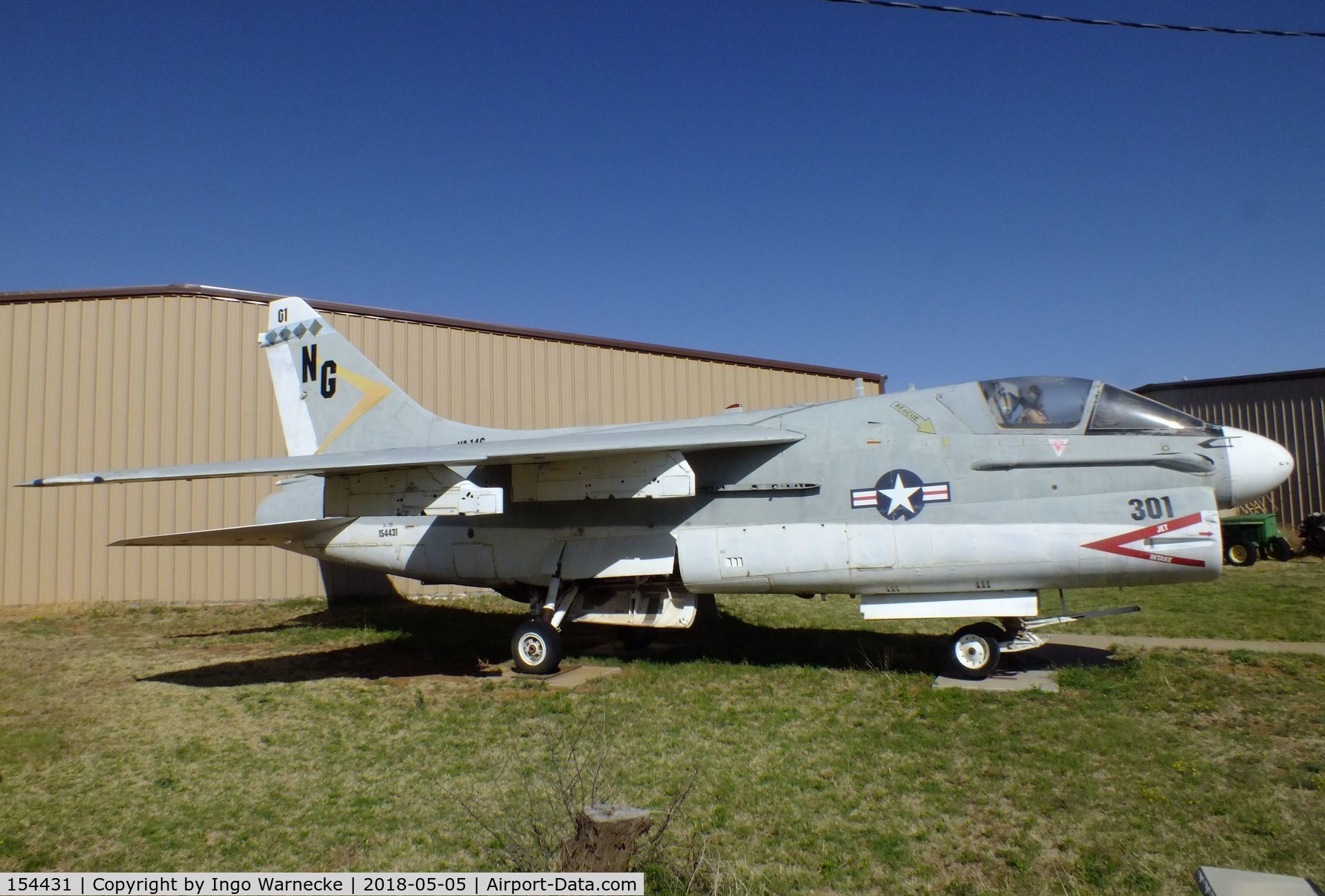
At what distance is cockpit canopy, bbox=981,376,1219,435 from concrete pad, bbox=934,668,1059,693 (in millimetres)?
2548

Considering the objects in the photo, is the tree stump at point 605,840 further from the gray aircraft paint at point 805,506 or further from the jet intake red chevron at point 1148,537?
the jet intake red chevron at point 1148,537

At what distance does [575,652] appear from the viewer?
1100 centimetres

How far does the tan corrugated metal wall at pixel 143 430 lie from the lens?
1438 cm

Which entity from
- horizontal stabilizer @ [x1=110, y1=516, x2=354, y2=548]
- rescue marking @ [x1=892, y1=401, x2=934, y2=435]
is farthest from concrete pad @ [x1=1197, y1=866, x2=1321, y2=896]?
horizontal stabilizer @ [x1=110, y1=516, x2=354, y2=548]

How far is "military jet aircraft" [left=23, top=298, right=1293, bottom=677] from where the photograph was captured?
7781mm

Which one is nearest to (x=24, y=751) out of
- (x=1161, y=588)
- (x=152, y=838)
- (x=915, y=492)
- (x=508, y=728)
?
(x=152, y=838)

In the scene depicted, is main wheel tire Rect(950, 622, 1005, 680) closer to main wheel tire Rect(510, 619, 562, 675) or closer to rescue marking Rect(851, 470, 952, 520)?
rescue marking Rect(851, 470, 952, 520)

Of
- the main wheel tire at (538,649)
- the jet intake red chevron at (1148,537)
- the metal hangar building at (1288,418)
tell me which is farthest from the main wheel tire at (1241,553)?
the main wheel tire at (538,649)

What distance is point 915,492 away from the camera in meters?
8.35

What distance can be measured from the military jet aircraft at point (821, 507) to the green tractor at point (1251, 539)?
15.7m

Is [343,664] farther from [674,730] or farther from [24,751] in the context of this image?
[674,730]

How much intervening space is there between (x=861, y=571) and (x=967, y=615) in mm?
1120

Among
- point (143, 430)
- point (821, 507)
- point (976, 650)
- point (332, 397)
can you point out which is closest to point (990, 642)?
point (976, 650)

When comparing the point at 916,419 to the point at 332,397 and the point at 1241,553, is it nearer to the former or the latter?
the point at 332,397
